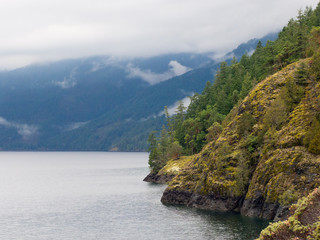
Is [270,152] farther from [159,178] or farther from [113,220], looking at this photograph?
[159,178]

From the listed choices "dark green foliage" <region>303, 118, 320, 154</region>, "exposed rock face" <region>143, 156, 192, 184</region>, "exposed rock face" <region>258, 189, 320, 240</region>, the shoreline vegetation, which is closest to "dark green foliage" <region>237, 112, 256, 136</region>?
the shoreline vegetation

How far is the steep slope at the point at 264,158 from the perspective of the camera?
83.8m

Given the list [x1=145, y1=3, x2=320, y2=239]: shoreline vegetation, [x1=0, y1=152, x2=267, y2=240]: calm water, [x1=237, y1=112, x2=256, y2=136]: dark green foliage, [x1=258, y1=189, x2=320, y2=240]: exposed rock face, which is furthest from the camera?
[x1=237, y1=112, x2=256, y2=136]: dark green foliage

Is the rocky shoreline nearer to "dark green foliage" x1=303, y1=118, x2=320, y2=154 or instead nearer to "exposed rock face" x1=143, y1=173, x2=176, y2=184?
"dark green foliage" x1=303, y1=118, x2=320, y2=154

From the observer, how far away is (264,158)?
→ 310 ft

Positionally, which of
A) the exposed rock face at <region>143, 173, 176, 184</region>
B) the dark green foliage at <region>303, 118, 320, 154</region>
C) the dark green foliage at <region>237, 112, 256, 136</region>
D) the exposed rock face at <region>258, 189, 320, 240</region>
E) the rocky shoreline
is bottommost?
the exposed rock face at <region>143, 173, 176, 184</region>

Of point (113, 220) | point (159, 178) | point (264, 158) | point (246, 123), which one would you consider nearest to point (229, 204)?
point (264, 158)

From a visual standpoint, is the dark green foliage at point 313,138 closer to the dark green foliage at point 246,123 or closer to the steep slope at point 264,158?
the steep slope at point 264,158

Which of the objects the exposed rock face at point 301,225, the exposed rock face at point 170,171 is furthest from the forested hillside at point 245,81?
the exposed rock face at point 301,225

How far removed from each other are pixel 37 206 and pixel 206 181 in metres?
55.7

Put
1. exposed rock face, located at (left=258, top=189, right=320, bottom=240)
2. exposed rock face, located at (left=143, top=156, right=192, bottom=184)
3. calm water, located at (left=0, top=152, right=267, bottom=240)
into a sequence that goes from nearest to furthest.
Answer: exposed rock face, located at (left=258, top=189, right=320, bottom=240) < calm water, located at (left=0, top=152, right=267, bottom=240) < exposed rock face, located at (left=143, top=156, right=192, bottom=184)

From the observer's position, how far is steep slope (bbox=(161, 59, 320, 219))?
83.8 m

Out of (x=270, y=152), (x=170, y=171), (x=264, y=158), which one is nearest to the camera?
(x=270, y=152)

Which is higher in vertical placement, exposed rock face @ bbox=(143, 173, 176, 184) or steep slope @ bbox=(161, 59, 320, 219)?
steep slope @ bbox=(161, 59, 320, 219)
